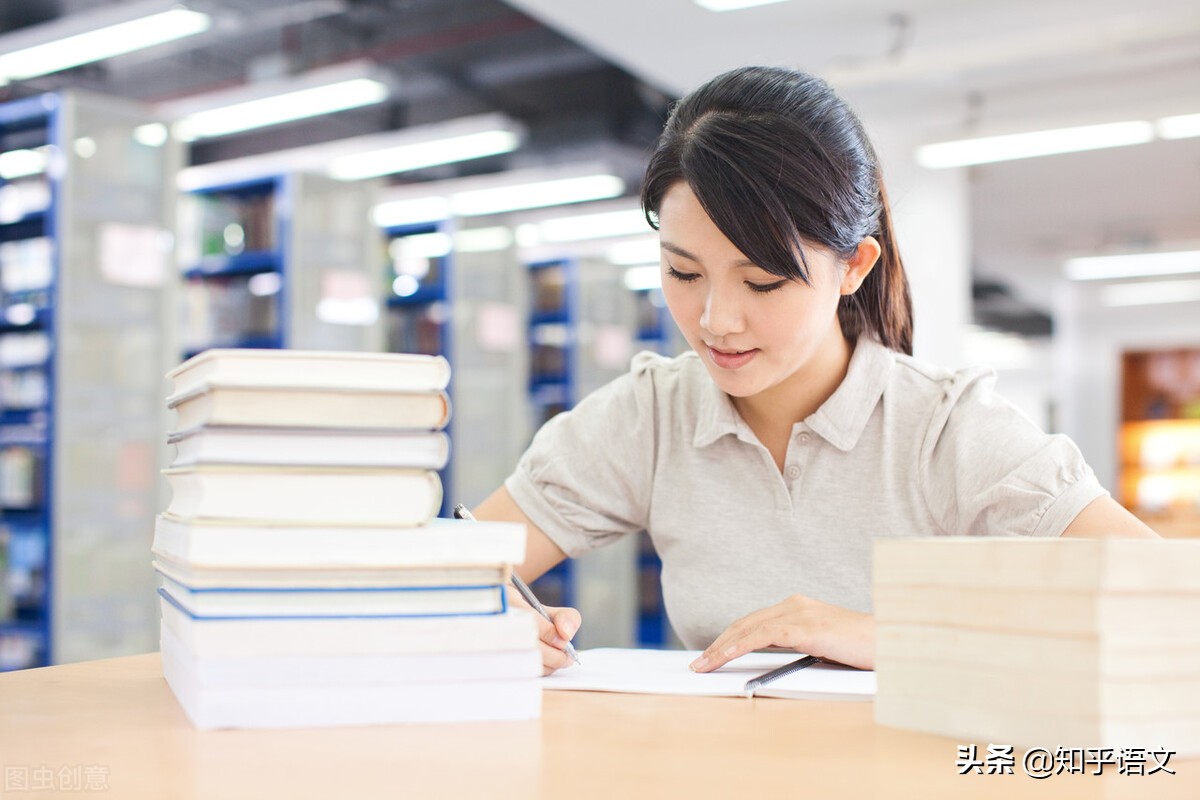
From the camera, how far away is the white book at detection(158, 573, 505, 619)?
28.3 inches

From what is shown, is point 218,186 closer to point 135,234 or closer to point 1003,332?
point 135,234

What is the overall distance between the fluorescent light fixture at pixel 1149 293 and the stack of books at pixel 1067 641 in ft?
37.7

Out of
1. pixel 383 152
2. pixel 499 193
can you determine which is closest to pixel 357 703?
pixel 383 152

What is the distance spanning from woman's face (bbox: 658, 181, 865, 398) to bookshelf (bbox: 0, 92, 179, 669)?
12.0 feet

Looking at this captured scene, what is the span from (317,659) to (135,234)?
4.23 m

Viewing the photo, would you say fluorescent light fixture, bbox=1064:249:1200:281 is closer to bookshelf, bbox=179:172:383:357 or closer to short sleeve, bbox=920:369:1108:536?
bookshelf, bbox=179:172:383:357

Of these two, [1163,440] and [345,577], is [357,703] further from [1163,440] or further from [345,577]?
[1163,440]

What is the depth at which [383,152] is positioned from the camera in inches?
297

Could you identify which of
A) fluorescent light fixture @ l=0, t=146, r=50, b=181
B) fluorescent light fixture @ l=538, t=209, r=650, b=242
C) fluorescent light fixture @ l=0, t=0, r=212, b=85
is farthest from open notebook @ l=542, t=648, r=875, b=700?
fluorescent light fixture @ l=538, t=209, r=650, b=242

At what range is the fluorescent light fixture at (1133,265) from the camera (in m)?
9.77

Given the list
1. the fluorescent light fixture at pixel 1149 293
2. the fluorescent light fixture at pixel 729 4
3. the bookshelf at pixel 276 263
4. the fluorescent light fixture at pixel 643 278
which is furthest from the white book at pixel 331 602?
the fluorescent light fixture at pixel 1149 293

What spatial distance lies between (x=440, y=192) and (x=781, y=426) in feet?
28.3

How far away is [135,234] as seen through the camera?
4543mm

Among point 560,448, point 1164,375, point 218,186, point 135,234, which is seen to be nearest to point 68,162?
point 135,234
